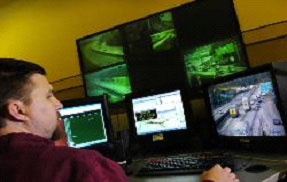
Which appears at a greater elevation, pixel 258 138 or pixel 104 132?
pixel 104 132

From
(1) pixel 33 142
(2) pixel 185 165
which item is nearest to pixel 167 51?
(2) pixel 185 165

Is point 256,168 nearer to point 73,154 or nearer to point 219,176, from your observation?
point 219,176

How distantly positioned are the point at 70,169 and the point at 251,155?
1170 millimetres

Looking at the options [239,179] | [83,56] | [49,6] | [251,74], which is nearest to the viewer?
[239,179]

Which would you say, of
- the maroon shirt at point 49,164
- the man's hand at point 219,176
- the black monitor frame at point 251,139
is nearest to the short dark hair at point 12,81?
the maroon shirt at point 49,164

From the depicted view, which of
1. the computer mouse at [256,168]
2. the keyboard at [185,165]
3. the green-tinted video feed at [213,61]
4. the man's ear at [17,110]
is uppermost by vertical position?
the green-tinted video feed at [213,61]

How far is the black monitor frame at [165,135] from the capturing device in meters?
2.42

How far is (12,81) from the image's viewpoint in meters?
1.19

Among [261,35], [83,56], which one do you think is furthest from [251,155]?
[83,56]

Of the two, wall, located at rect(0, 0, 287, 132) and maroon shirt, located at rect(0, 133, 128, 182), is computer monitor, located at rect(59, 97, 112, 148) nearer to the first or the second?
wall, located at rect(0, 0, 287, 132)

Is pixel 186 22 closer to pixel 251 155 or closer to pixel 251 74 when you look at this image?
pixel 251 74

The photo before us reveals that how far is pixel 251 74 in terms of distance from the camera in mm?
1828

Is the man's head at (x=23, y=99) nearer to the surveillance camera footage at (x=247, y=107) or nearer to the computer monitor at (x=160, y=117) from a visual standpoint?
the surveillance camera footage at (x=247, y=107)

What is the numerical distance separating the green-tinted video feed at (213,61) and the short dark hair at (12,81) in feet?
4.77
